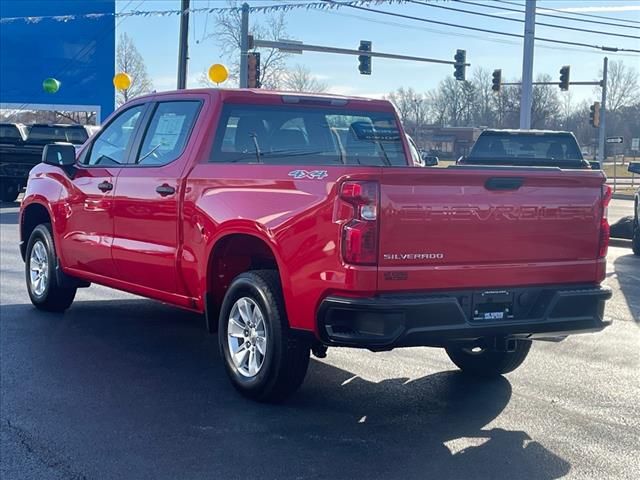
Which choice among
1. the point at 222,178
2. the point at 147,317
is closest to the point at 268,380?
the point at 222,178

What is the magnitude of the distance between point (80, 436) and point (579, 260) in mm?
3182

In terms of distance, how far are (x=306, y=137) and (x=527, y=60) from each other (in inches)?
668

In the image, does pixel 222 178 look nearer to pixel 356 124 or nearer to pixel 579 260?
pixel 356 124

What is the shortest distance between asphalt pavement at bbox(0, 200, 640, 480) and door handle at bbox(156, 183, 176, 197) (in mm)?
1311

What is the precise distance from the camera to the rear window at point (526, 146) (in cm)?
1502

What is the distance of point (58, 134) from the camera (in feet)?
81.8

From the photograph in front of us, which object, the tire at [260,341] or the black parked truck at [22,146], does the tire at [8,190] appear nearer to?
the black parked truck at [22,146]

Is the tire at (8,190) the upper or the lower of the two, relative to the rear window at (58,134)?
lower

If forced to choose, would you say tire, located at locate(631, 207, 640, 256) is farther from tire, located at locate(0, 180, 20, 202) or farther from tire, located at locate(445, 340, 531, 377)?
tire, located at locate(0, 180, 20, 202)

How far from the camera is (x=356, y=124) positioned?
24.0 ft

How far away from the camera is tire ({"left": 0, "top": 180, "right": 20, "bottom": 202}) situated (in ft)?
81.9

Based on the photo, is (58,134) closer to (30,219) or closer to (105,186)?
(30,219)

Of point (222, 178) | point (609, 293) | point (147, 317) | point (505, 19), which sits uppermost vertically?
point (505, 19)

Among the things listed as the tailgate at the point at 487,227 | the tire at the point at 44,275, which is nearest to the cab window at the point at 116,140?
the tire at the point at 44,275
